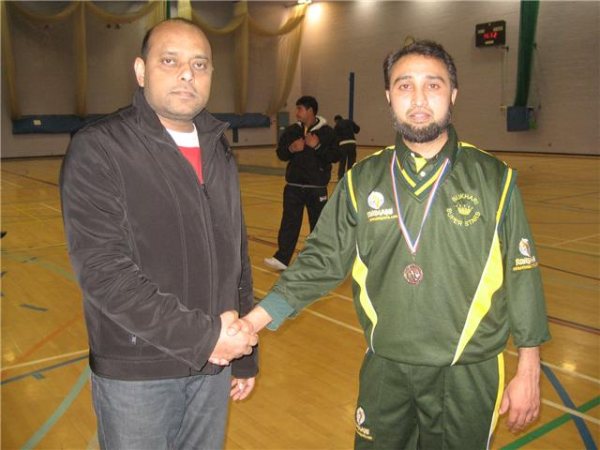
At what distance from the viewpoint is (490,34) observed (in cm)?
1967

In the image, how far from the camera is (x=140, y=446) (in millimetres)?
1858

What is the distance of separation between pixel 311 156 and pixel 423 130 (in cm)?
464

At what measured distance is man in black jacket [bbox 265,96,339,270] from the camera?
6680mm

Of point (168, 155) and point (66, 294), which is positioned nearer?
point (168, 155)

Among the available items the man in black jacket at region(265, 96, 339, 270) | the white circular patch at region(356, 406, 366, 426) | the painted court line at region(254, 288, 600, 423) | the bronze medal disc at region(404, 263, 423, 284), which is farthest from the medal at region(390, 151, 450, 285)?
the man in black jacket at region(265, 96, 339, 270)

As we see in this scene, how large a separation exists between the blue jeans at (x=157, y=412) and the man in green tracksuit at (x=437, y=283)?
0.28 metres

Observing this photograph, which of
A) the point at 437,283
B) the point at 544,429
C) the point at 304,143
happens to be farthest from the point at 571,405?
the point at 304,143

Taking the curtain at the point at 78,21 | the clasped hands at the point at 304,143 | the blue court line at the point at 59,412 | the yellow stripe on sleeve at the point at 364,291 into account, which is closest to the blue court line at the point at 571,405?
the yellow stripe on sleeve at the point at 364,291

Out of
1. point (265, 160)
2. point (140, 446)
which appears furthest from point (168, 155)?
point (265, 160)

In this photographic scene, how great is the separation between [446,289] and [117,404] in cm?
113

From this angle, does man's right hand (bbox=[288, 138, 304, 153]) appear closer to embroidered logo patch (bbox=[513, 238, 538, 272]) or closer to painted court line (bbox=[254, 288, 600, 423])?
painted court line (bbox=[254, 288, 600, 423])

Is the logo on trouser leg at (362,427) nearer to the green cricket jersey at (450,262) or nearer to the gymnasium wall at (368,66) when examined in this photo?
the green cricket jersey at (450,262)

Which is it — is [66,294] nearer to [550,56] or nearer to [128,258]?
[128,258]

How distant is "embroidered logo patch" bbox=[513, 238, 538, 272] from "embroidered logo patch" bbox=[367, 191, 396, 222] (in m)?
0.45
